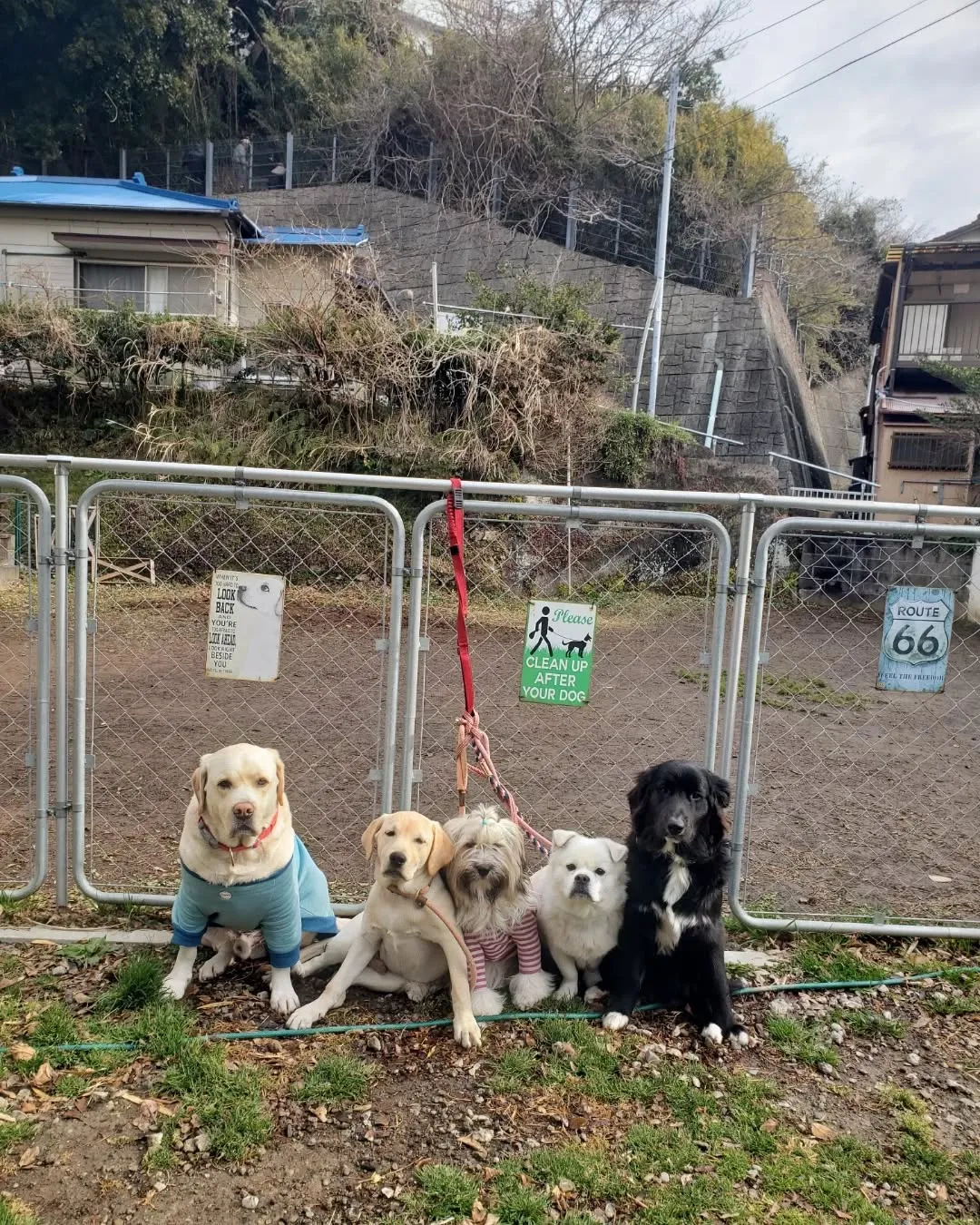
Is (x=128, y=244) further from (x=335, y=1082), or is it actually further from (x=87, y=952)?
(x=335, y=1082)

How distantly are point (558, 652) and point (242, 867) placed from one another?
139 centimetres

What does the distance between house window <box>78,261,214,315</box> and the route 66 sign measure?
15520mm

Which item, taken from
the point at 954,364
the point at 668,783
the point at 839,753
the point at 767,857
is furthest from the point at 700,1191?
the point at 954,364

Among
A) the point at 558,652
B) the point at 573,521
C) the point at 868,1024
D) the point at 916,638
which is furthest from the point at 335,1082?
the point at 916,638

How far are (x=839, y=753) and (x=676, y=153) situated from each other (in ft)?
66.2

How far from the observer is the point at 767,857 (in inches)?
167

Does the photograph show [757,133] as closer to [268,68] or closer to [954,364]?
[954,364]

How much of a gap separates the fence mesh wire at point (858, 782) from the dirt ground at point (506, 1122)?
932 millimetres

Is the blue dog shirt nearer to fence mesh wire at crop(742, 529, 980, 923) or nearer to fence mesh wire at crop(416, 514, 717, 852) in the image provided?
fence mesh wire at crop(416, 514, 717, 852)

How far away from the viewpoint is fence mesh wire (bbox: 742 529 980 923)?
3.85m

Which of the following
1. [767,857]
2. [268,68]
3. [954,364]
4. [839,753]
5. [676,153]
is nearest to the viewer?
[767,857]

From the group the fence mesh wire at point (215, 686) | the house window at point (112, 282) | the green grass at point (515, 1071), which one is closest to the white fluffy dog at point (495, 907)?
the green grass at point (515, 1071)

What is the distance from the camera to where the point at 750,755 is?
3.31 metres

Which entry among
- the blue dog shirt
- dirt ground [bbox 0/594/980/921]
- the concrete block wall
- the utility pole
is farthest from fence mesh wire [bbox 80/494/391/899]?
the utility pole
